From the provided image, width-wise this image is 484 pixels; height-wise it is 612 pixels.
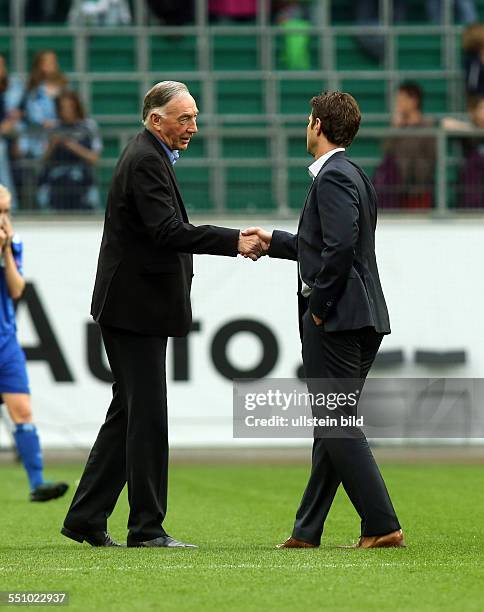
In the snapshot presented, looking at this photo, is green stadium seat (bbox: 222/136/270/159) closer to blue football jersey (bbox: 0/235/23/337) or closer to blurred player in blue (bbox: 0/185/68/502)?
blurred player in blue (bbox: 0/185/68/502)

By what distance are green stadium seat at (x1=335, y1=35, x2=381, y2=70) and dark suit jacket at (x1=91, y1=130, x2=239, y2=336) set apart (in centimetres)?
1106

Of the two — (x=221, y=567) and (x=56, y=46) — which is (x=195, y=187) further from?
(x=221, y=567)

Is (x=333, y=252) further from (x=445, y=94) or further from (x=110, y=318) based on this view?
(x=445, y=94)

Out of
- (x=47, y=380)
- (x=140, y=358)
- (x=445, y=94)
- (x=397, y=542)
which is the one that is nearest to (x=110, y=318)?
(x=140, y=358)

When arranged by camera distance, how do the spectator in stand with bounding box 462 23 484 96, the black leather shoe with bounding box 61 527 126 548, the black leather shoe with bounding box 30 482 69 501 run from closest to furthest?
1. the black leather shoe with bounding box 61 527 126 548
2. the black leather shoe with bounding box 30 482 69 501
3. the spectator in stand with bounding box 462 23 484 96

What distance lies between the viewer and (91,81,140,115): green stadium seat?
17859mm

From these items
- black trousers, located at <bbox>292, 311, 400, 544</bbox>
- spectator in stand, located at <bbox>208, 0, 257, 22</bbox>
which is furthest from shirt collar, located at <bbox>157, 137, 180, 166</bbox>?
spectator in stand, located at <bbox>208, 0, 257, 22</bbox>

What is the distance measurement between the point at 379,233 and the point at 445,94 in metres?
3.43

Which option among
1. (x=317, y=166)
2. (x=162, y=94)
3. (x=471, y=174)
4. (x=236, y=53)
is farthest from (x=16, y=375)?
(x=236, y=53)

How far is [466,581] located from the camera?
6379mm

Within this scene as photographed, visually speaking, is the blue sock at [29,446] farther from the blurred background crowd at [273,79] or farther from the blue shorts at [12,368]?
the blurred background crowd at [273,79]

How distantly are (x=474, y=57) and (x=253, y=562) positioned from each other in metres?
10.9

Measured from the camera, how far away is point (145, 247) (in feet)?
25.0

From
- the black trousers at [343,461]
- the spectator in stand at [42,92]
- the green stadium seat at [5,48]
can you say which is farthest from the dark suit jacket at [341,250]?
the green stadium seat at [5,48]
